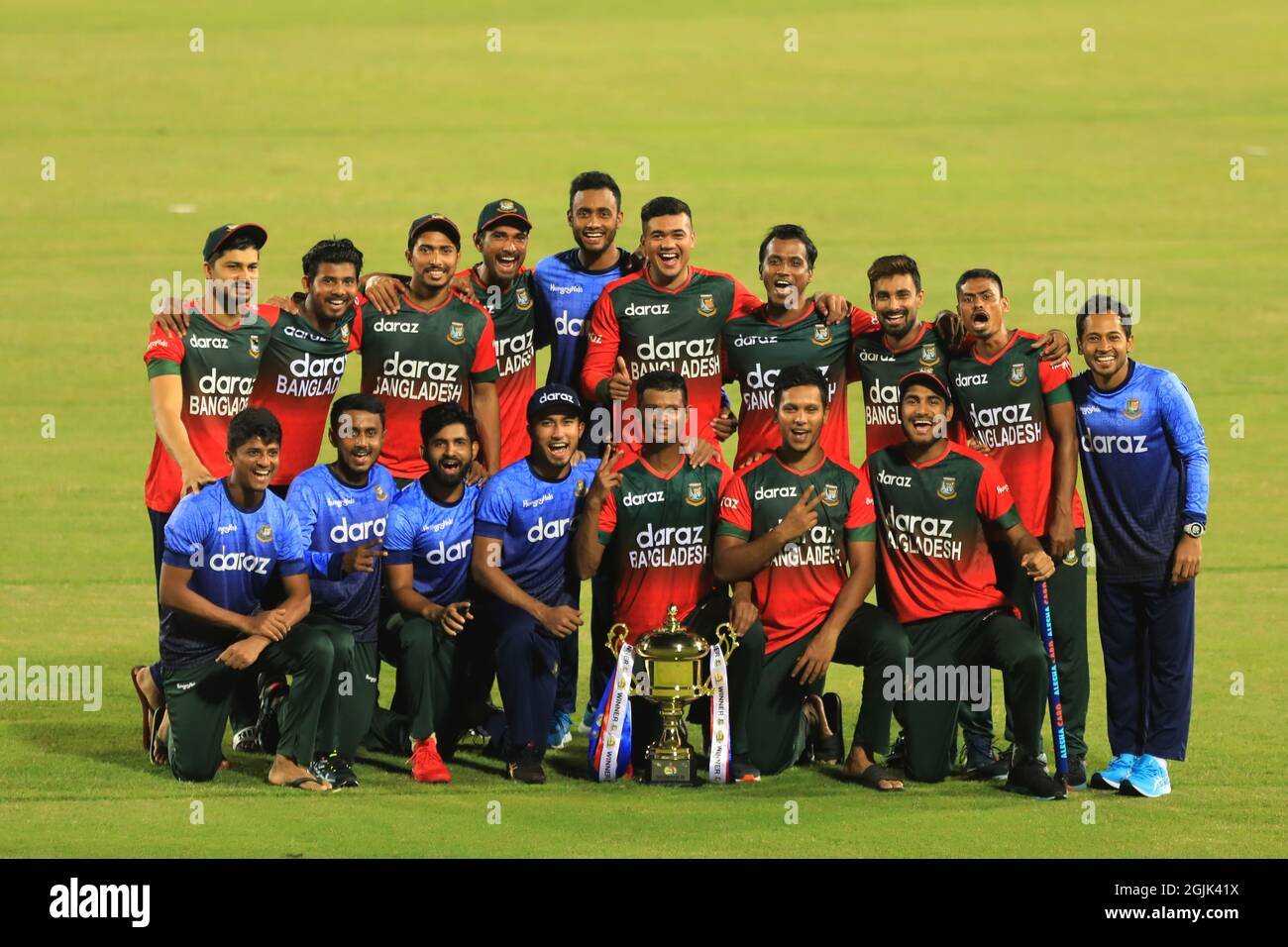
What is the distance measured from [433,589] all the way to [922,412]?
245 cm

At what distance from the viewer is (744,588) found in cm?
1023

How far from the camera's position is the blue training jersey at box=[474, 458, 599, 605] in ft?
33.9

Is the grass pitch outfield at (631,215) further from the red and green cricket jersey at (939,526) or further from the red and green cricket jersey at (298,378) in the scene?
the red and green cricket jersey at (298,378)

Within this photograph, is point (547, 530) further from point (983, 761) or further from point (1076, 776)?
point (1076, 776)

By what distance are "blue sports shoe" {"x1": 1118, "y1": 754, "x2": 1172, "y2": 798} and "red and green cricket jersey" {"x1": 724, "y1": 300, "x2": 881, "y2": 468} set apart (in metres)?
2.05

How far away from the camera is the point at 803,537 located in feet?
33.6

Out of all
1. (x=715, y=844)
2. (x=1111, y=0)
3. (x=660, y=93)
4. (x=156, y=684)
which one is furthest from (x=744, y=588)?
(x=1111, y=0)

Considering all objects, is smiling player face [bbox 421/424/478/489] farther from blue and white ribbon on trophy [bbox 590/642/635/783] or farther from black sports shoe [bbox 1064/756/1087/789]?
black sports shoe [bbox 1064/756/1087/789]

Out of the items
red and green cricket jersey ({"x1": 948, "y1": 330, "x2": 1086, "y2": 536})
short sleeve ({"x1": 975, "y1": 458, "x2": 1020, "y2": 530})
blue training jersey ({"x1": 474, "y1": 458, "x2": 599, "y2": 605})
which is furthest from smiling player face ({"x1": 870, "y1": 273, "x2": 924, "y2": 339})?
blue training jersey ({"x1": 474, "y1": 458, "x2": 599, "y2": 605})

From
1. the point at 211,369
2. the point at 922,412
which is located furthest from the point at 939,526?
the point at 211,369

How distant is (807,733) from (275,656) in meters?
2.56

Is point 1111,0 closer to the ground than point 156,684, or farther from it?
farther from it

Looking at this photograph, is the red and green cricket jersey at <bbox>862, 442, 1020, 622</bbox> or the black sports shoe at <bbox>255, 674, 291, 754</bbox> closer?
the red and green cricket jersey at <bbox>862, 442, 1020, 622</bbox>

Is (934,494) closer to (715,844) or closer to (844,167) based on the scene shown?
(715,844)
